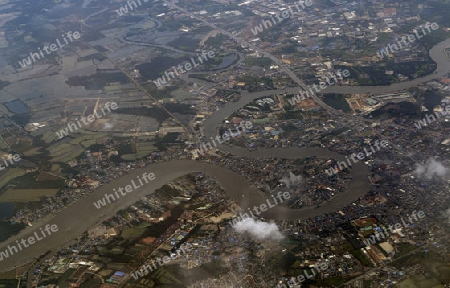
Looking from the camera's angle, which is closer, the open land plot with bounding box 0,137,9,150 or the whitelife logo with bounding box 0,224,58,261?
the whitelife logo with bounding box 0,224,58,261

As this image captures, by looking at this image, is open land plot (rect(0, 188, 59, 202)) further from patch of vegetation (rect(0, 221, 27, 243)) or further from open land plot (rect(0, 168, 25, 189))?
patch of vegetation (rect(0, 221, 27, 243))

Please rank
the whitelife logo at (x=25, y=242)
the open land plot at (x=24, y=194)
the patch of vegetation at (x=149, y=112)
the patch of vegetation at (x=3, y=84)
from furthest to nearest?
the patch of vegetation at (x=3, y=84)
the patch of vegetation at (x=149, y=112)
the open land plot at (x=24, y=194)
the whitelife logo at (x=25, y=242)

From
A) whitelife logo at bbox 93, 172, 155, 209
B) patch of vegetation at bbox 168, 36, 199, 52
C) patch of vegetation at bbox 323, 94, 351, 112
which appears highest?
patch of vegetation at bbox 168, 36, 199, 52

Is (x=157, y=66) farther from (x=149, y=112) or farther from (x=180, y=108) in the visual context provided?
(x=180, y=108)

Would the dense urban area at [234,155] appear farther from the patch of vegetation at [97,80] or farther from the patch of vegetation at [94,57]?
the patch of vegetation at [94,57]

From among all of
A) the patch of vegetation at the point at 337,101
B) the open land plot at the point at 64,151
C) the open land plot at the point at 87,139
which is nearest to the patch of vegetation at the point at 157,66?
the open land plot at the point at 87,139

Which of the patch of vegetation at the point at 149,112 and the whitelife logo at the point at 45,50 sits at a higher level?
the whitelife logo at the point at 45,50

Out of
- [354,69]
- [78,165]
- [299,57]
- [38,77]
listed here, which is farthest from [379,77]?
[38,77]

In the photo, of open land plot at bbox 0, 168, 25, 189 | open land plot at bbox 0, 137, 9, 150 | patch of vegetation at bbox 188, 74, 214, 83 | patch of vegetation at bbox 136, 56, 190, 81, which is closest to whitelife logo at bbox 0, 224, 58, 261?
open land plot at bbox 0, 168, 25, 189

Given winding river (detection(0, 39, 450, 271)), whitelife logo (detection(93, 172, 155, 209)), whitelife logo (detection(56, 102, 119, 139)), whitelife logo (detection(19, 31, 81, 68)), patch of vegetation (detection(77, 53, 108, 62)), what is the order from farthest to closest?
whitelife logo (detection(19, 31, 81, 68)), patch of vegetation (detection(77, 53, 108, 62)), whitelife logo (detection(56, 102, 119, 139)), whitelife logo (detection(93, 172, 155, 209)), winding river (detection(0, 39, 450, 271))

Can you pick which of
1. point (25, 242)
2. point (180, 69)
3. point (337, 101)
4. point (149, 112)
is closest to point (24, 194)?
point (25, 242)
